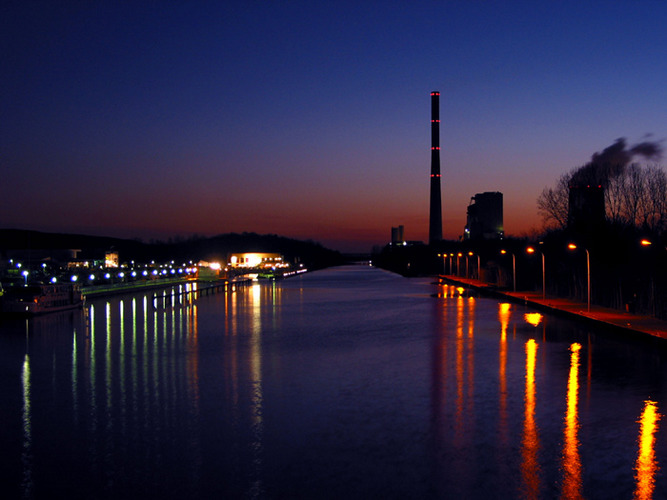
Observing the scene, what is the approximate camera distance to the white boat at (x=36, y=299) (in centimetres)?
2664

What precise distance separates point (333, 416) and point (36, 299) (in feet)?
70.0

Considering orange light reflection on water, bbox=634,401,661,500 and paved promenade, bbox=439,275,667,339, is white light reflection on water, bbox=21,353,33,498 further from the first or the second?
paved promenade, bbox=439,275,667,339

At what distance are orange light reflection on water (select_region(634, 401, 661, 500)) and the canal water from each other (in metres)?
0.03

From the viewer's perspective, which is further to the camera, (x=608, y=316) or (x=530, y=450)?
(x=608, y=316)

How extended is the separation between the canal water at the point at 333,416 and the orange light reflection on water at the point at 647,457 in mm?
31

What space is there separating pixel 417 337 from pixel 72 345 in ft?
28.9

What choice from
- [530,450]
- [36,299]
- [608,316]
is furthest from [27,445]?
[36,299]

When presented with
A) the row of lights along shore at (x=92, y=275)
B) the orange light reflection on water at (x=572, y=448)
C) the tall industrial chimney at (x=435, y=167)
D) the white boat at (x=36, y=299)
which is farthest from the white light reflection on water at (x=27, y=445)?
the tall industrial chimney at (x=435, y=167)

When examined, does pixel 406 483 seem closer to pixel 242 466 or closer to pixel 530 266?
pixel 242 466

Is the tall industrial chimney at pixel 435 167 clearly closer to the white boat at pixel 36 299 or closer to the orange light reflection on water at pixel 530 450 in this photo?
the white boat at pixel 36 299

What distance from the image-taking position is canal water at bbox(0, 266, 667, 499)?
667cm

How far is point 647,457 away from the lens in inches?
291

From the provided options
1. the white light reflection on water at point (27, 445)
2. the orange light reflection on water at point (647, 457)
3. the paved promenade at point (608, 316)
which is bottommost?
the paved promenade at point (608, 316)

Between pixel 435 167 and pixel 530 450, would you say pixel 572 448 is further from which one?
pixel 435 167
